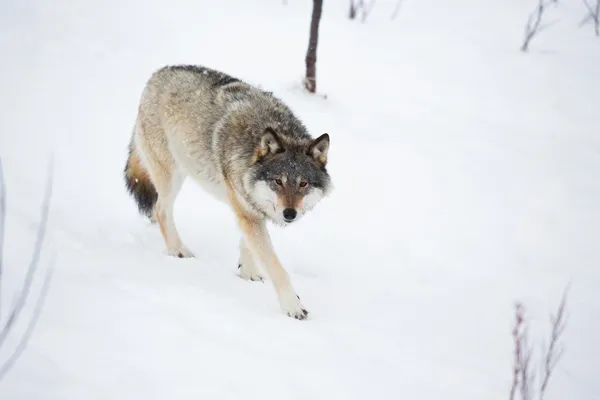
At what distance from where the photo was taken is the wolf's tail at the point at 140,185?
4.82 m

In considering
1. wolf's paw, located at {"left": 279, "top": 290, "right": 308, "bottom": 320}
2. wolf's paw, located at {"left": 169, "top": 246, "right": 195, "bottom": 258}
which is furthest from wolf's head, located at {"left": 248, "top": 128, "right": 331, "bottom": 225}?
wolf's paw, located at {"left": 169, "top": 246, "right": 195, "bottom": 258}

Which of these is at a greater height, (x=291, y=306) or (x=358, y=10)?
(x=358, y=10)

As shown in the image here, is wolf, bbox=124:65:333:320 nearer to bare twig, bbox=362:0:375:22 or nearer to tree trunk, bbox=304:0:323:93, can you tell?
tree trunk, bbox=304:0:323:93

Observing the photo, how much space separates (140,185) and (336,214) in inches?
86.6

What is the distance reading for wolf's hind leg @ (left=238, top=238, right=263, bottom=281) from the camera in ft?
13.7

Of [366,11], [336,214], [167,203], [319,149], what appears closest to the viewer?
[319,149]

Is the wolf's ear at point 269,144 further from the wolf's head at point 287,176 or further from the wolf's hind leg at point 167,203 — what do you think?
the wolf's hind leg at point 167,203

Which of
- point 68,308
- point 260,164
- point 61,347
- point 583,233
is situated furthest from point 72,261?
point 583,233

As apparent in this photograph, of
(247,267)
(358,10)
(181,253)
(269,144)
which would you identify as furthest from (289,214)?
(358,10)

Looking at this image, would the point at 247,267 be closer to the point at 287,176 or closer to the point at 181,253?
the point at 181,253

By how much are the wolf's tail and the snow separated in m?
0.25

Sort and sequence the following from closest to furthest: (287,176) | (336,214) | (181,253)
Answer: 1. (287,176)
2. (181,253)
3. (336,214)

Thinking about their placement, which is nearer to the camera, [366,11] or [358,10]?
[366,11]

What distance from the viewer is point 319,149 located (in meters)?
3.72
